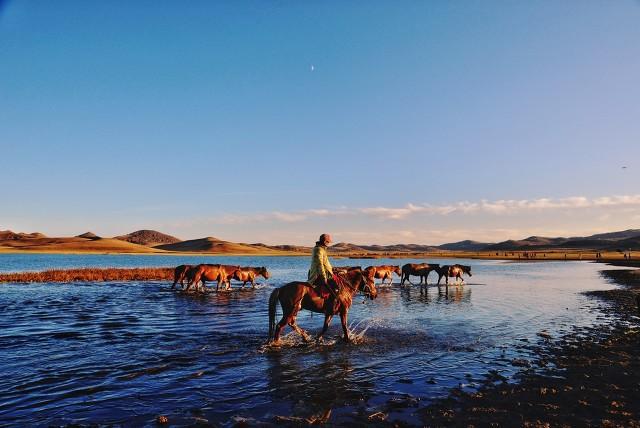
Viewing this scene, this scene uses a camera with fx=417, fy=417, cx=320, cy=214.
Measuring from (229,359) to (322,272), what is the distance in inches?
140

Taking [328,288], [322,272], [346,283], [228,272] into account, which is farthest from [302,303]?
[228,272]

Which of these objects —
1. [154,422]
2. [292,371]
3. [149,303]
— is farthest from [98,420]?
[149,303]

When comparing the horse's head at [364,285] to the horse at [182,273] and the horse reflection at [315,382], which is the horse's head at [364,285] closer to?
the horse reflection at [315,382]

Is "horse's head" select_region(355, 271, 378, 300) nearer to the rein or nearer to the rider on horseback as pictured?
the rein

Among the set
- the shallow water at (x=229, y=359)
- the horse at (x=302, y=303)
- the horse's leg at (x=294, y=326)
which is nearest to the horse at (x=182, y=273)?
the shallow water at (x=229, y=359)

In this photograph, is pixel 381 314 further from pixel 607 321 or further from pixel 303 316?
pixel 607 321

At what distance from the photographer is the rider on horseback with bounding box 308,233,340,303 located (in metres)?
12.1

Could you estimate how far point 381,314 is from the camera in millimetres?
18344

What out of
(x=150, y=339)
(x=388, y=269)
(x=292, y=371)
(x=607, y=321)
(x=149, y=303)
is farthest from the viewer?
(x=388, y=269)

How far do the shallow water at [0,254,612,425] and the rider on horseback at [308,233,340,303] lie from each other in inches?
62.1

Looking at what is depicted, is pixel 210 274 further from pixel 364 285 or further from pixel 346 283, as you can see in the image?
pixel 346 283

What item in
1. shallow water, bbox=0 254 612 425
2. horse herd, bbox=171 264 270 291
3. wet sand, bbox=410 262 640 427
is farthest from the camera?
horse herd, bbox=171 264 270 291

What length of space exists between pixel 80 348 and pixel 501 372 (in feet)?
34.8

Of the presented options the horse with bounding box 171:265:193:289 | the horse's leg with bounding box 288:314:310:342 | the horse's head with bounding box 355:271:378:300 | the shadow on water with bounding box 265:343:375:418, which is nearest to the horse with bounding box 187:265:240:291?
the horse with bounding box 171:265:193:289
